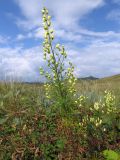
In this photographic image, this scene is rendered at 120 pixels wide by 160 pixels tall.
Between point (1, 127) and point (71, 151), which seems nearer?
point (71, 151)

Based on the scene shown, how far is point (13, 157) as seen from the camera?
7.42 metres

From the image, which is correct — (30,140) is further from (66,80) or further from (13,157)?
(66,80)

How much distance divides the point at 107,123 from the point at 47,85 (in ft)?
4.99

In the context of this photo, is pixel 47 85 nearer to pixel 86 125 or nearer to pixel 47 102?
pixel 86 125

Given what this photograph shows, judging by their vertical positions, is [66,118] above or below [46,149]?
above

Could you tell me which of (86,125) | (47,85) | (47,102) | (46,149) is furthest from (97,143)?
(47,102)

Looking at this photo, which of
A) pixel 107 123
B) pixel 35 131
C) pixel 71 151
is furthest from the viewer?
pixel 107 123

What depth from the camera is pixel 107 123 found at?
28.3 feet

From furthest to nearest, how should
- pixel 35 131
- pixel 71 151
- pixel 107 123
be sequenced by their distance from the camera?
1. pixel 107 123
2. pixel 35 131
3. pixel 71 151

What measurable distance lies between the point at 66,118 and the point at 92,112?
1.18m

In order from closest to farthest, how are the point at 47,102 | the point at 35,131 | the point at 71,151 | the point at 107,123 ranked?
the point at 71,151 → the point at 35,131 → the point at 107,123 → the point at 47,102

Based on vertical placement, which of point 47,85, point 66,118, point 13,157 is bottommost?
point 13,157

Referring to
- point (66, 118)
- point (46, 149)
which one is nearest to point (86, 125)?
point (66, 118)

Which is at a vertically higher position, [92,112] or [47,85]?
[47,85]
